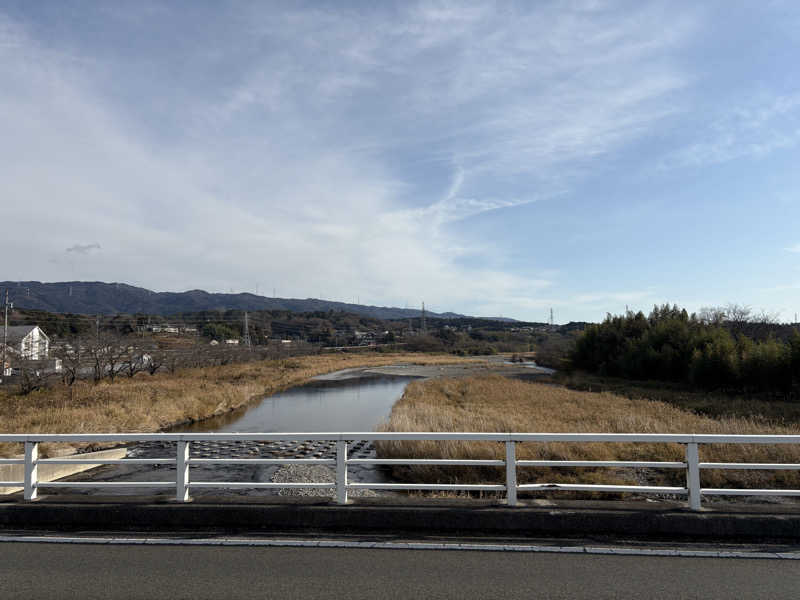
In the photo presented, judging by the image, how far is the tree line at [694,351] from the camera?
3055cm

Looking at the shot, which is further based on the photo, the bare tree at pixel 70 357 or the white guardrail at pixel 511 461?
the bare tree at pixel 70 357

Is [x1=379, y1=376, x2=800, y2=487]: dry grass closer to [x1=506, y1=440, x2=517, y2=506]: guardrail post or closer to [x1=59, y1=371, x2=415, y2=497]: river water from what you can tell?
[x1=59, y1=371, x2=415, y2=497]: river water

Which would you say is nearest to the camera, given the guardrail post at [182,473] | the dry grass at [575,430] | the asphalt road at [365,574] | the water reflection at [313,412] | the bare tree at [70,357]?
the asphalt road at [365,574]

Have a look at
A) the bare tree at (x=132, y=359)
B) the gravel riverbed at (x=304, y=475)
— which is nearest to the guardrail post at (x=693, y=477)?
the gravel riverbed at (x=304, y=475)

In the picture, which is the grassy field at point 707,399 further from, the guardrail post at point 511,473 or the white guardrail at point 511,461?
the guardrail post at point 511,473

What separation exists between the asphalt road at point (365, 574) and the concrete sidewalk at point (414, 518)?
58cm

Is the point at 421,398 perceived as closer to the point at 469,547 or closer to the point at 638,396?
the point at 638,396

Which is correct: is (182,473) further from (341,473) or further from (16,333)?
(16,333)

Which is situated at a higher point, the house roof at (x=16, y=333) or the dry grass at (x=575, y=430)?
the house roof at (x=16, y=333)

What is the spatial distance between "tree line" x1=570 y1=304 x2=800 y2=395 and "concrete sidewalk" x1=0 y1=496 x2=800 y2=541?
2950 centimetres

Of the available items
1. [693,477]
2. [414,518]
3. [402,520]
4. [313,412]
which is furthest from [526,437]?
[313,412]

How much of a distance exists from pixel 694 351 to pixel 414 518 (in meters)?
37.8

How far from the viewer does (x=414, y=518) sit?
5797mm

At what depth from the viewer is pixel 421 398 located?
1268 inches
